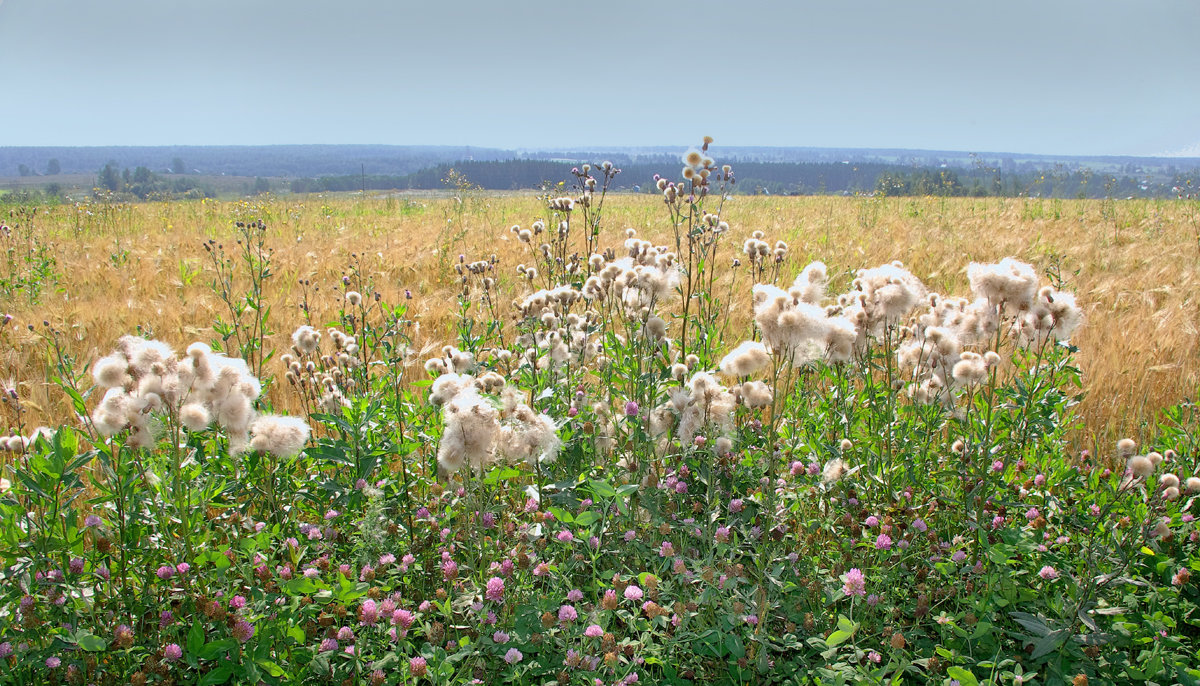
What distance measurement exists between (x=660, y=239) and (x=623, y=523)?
8.44 metres

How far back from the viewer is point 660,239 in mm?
10789

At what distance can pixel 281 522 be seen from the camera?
2752 millimetres

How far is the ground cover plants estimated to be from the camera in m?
2.10

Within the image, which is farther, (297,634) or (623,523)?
(623,523)

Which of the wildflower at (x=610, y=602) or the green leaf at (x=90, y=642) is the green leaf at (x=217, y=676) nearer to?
the green leaf at (x=90, y=642)

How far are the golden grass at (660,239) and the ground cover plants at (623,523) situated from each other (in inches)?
50.0

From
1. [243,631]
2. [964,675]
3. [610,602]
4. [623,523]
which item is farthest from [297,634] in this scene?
[964,675]

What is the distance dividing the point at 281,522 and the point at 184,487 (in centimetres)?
40

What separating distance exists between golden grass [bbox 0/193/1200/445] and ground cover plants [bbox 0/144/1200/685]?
127cm

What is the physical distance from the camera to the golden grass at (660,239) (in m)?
4.46

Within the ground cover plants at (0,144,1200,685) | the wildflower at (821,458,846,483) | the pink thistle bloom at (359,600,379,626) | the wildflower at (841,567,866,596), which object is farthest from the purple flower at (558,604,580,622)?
the wildflower at (821,458,846,483)

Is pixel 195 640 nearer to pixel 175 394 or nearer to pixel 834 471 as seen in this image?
pixel 175 394

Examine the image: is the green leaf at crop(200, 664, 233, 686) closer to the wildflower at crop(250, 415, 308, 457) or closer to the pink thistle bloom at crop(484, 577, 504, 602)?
the wildflower at crop(250, 415, 308, 457)

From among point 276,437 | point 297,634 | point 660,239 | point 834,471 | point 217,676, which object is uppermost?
point 660,239
